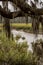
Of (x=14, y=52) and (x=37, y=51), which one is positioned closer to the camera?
(x=14, y=52)

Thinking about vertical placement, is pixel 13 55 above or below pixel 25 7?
below

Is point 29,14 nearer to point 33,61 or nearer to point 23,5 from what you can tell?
point 23,5

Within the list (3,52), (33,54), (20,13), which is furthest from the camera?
(33,54)

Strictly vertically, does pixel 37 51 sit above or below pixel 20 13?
below

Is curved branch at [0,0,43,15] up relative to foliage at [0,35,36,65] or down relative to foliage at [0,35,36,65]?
up

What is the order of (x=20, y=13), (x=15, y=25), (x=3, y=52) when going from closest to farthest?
(x=20, y=13), (x=3, y=52), (x=15, y=25)

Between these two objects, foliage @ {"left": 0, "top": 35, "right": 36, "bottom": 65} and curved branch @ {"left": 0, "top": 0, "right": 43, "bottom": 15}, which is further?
foliage @ {"left": 0, "top": 35, "right": 36, "bottom": 65}

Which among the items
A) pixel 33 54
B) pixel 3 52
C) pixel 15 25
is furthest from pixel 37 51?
pixel 15 25

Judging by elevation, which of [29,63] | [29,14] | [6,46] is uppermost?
[29,14]

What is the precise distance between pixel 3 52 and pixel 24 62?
15.0 inches

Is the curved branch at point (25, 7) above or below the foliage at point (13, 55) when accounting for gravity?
above

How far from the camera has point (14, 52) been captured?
3646 mm

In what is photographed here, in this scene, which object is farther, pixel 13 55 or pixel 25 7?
pixel 13 55

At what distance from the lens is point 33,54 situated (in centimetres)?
393
